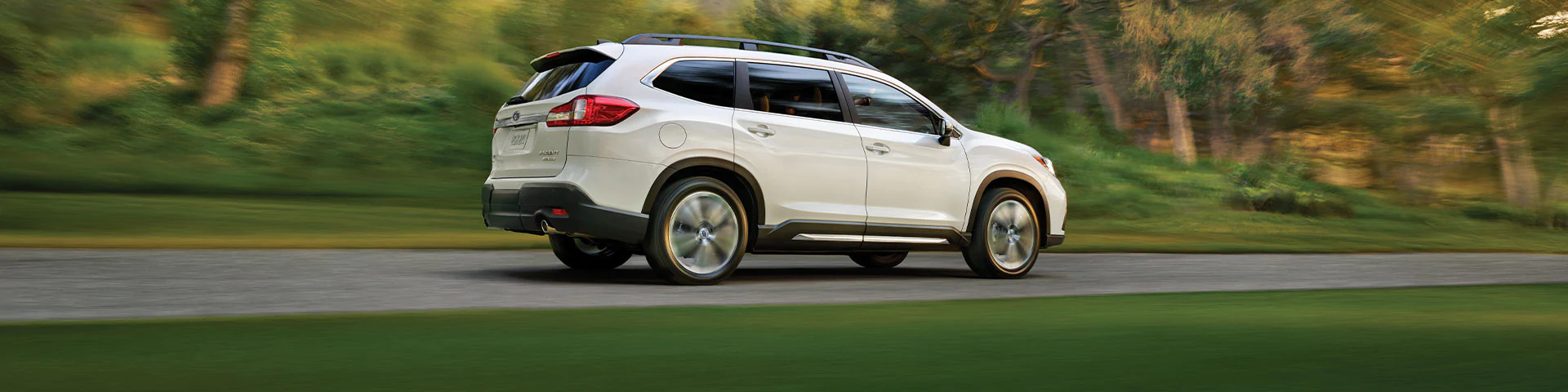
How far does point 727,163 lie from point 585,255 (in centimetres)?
224

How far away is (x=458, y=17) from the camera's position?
34938mm

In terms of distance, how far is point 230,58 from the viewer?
97.6 ft

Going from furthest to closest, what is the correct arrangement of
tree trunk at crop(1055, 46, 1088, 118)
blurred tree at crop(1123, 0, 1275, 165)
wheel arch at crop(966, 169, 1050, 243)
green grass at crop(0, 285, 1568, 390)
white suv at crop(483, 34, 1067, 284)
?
1. tree trunk at crop(1055, 46, 1088, 118)
2. blurred tree at crop(1123, 0, 1275, 165)
3. wheel arch at crop(966, 169, 1050, 243)
4. white suv at crop(483, 34, 1067, 284)
5. green grass at crop(0, 285, 1568, 390)

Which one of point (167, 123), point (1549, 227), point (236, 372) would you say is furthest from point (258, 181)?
point (1549, 227)

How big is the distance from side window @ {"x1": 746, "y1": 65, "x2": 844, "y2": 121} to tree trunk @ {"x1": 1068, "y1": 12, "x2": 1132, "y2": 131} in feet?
78.5

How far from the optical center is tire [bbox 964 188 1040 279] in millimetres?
10773

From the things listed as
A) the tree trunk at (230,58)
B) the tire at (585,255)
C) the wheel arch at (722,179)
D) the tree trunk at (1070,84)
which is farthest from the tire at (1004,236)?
the tree trunk at (1070,84)

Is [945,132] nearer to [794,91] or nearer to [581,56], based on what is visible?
[794,91]

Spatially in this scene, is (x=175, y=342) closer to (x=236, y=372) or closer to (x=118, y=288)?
(x=236, y=372)

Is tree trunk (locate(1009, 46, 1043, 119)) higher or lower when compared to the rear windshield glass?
higher

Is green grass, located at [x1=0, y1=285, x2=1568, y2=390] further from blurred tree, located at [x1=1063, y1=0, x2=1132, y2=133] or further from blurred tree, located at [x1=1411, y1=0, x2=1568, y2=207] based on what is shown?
blurred tree, located at [x1=1063, y1=0, x2=1132, y2=133]

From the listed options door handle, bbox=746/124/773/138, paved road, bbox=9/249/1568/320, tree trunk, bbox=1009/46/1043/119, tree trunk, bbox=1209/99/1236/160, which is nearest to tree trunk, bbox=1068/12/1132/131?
tree trunk, bbox=1009/46/1043/119

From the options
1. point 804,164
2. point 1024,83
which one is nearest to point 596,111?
point 804,164

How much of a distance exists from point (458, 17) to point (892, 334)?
101 feet
